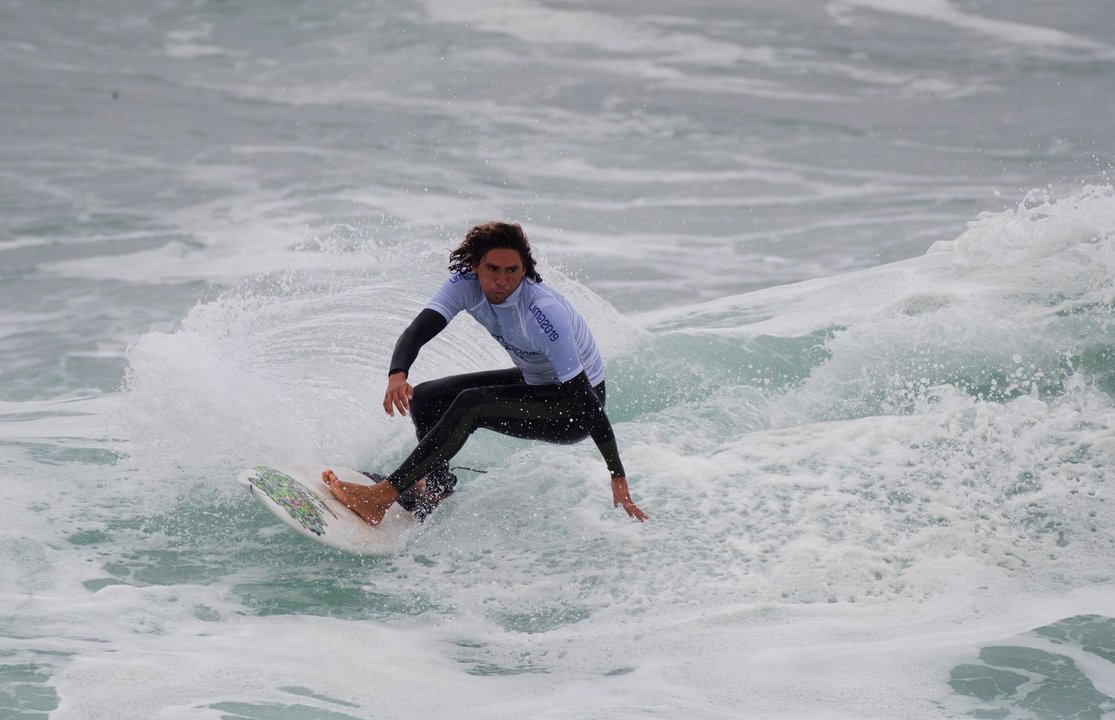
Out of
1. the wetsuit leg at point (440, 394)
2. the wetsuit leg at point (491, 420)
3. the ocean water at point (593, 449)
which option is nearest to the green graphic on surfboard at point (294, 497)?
the ocean water at point (593, 449)

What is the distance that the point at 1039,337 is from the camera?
8.21 meters

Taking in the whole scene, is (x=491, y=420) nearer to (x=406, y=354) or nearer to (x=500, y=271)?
(x=406, y=354)

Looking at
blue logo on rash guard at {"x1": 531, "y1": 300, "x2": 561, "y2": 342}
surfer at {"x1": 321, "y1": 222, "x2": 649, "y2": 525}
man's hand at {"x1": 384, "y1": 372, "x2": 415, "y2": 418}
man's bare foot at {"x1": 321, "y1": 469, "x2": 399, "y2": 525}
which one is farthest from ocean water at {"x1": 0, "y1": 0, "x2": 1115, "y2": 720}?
blue logo on rash guard at {"x1": 531, "y1": 300, "x2": 561, "y2": 342}

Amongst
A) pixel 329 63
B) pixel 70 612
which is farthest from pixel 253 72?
pixel 70 612

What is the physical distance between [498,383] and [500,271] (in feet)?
2.42

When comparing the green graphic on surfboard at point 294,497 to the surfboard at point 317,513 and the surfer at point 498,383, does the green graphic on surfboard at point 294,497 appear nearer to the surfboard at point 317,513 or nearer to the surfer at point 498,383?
the surfboard at point 317,513

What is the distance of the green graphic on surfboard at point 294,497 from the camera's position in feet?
18.3

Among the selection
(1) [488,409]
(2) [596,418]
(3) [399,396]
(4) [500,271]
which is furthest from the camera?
(1) [488,409]

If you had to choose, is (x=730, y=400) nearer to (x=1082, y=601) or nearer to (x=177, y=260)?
(x=1082, y=601)

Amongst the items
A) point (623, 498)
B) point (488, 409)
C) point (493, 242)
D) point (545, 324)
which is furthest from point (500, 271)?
point (623, 498)

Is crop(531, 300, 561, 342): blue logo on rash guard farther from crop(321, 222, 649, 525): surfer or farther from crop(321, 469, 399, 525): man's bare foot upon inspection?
crop(321, 469, 399, 525): man's bare foot

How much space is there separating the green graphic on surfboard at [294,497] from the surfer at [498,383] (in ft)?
0.62

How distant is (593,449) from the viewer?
7023 millimetres

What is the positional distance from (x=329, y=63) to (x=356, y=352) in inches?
589
